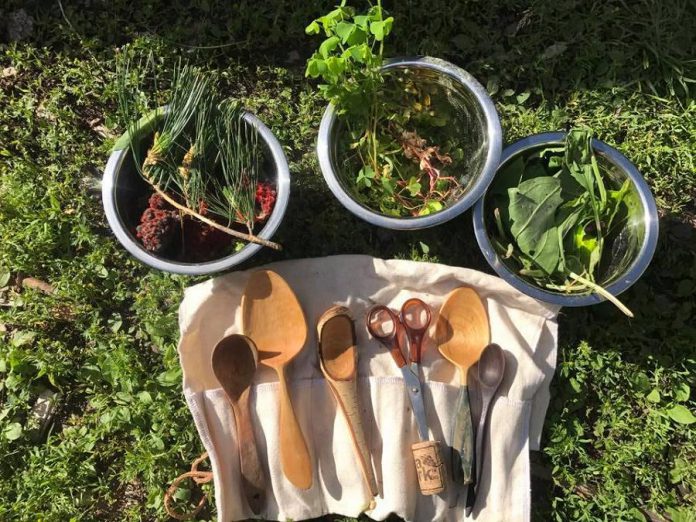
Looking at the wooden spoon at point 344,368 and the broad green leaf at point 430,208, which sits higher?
the broad green leaf at point 430,208

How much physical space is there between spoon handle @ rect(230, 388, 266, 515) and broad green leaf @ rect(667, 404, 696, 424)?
45.4 inches

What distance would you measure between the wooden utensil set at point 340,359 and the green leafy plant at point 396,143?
29 cm

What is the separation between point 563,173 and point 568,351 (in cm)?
53

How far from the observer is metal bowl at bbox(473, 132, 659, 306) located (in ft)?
4.78

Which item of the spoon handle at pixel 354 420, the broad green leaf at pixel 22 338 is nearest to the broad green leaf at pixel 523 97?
the spoon handle at pixel 354 420

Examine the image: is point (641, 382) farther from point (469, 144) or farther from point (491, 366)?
point (469, 144)

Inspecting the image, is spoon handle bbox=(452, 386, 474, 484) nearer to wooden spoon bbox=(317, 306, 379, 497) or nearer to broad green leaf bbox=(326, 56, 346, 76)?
wooden spoon bbox=(317, 306, 379, 497)

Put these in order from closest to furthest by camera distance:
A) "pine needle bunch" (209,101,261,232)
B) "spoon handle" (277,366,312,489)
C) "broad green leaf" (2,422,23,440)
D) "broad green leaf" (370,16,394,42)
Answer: "broad green leaf" (370,16,394,42) < "pine needle bunch" (209,101,261,232) < "spoon handle" (277,366,312,489) < "broad green leaf" (2,422,23,440)

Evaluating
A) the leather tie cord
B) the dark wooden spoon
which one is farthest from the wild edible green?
the leather tie cord

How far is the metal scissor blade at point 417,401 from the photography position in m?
1.54

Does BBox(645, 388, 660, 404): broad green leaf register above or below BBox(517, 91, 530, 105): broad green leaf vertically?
below

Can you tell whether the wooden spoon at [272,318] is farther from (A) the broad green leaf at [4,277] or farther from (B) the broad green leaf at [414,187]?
(A) the broad green leaf at [4,277]

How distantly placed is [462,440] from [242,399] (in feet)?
1.90

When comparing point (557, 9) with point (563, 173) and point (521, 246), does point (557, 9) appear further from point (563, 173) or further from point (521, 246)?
point (521, 246)
